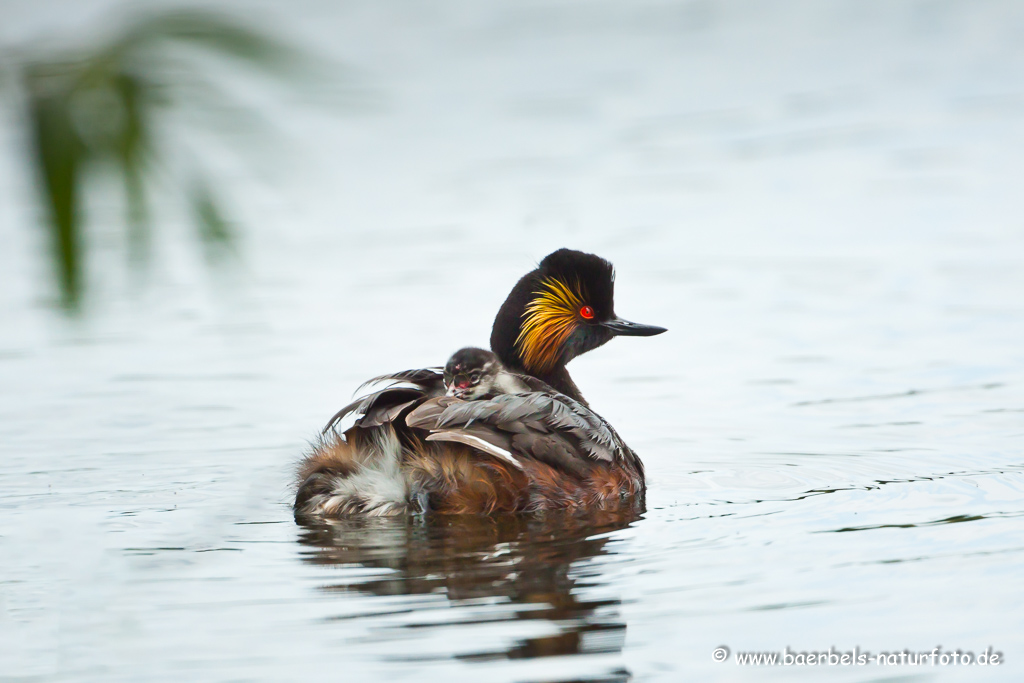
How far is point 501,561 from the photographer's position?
216 inches

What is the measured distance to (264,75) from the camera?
5.43 ft

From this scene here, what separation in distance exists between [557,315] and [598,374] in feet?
9.26

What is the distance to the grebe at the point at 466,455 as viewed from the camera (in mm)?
6105

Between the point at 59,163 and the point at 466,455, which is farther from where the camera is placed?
the point at 466,455

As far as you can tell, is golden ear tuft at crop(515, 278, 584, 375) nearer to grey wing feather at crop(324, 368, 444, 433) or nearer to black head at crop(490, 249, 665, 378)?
black head at crop(490, 249, 665, 378)

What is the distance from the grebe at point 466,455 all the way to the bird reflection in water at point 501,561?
92 millimetres

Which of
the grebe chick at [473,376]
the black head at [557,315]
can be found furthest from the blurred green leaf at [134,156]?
the black head at [557,315]

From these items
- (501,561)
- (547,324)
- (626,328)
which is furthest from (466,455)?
(626,328)

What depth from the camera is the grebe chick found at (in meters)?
6.58

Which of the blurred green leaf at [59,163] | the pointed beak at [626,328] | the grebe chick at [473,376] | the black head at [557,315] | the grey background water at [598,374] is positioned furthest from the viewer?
the pointed beak at [626,328]

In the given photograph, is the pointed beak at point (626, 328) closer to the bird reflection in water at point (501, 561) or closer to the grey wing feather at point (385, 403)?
the grey wing feather at point (385, 403)

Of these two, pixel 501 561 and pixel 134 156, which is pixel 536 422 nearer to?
pixel 501 561

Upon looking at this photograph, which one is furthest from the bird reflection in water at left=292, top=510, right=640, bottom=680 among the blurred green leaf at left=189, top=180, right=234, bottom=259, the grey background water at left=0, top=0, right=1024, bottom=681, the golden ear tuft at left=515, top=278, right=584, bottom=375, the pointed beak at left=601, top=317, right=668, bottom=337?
the blurred green leaf at left=189, top=180, right=234, bottom=259

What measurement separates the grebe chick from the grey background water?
79 centimetres
